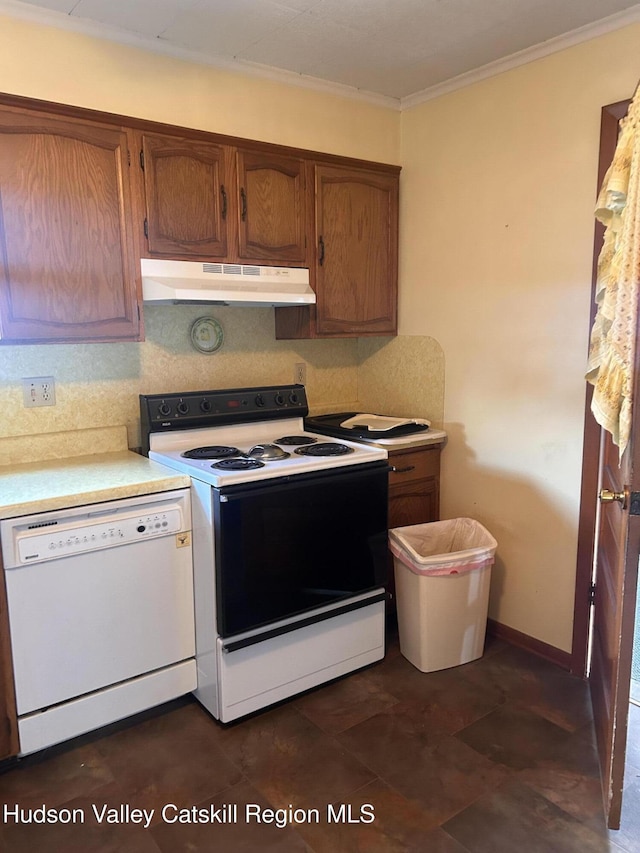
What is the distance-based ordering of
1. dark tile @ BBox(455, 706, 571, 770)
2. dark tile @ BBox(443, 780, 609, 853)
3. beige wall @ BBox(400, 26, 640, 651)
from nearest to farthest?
1. dark tile @ BBox(443, 780, 609, 853)
2. dark tile @ BBox(455, 706, 571, 770)
3. beige wall @ BBox(400, 26, 640, 651)

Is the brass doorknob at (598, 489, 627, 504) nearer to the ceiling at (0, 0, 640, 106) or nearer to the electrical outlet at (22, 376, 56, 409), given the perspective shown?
the ceiling at (0, 0, 640, 106)

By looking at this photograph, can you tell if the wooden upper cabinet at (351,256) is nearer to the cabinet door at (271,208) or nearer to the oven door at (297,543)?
the cabinet door at (271,208)

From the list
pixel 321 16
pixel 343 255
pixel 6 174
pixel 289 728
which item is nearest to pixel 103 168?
pixel 6 174

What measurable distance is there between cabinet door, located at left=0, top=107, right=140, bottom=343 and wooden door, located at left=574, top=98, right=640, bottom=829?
1.73m

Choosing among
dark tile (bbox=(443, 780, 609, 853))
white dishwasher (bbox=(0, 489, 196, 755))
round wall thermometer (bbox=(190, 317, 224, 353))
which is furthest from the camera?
round wall thermometer (bbox=(190, 317, 224, 353))

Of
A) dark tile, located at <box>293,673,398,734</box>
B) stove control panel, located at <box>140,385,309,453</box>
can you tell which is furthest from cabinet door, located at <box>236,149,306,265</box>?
dark tile, located at <box>293,673,398,734</box>

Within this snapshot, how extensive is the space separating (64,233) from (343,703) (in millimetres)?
1984

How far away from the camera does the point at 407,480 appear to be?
2859 mm

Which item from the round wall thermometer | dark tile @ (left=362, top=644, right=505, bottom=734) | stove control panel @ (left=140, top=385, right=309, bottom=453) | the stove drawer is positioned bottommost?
dark tile @ (left=362, top=644, right=505, bottom=734)

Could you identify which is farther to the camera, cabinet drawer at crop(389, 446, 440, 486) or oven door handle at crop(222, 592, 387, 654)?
cabinet drawer at crop(389, 446, 440, 486)

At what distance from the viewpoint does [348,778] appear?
1942 mm

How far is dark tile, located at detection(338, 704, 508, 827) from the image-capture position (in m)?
1.86

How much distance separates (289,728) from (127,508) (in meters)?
0.97

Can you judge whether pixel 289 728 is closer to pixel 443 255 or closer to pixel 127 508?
pixel 127 508
